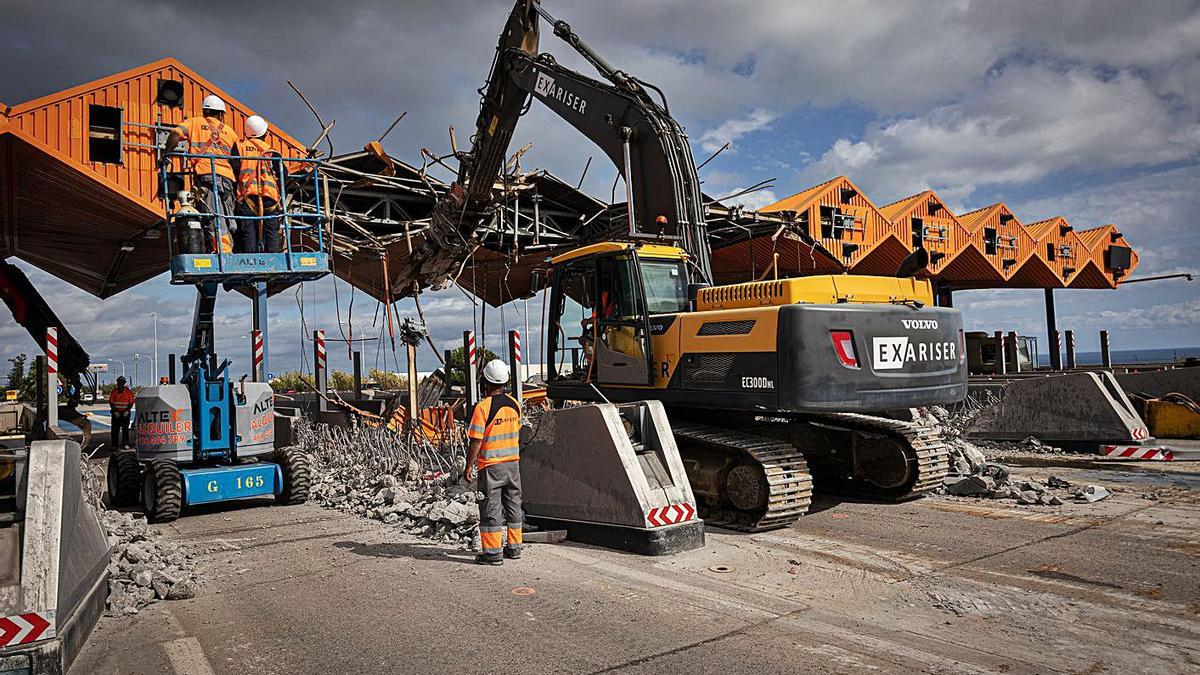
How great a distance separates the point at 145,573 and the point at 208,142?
5.25 meters

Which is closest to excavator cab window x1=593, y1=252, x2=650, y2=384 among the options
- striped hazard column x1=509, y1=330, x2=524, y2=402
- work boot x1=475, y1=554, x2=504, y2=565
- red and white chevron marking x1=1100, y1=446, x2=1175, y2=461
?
work boot x1=475, y1=554, x2=504, y2=565

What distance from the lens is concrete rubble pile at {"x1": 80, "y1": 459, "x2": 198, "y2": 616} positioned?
5520mm

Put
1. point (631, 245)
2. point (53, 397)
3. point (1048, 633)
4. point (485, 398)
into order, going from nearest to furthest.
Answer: point (1048, 633) → point (485, 398) → point (631, 245) → point (53, 397)

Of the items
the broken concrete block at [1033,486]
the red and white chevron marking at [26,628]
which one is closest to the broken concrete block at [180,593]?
the red and white chevron marking at [26,628]

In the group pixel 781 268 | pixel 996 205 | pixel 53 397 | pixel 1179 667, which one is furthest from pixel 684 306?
pixel 996 205

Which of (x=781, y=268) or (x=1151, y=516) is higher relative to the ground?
(x=781, y=268)

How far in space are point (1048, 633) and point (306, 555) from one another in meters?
5.74

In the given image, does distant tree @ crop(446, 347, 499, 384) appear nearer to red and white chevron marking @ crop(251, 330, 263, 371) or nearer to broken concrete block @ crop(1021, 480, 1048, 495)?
red and white chevron marking @ crop(251, 330, 263, 371)

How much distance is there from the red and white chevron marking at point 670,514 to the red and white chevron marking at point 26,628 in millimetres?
3981

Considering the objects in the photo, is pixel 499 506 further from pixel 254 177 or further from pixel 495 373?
pixel 254 177

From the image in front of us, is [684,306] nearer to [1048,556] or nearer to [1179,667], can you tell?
[1048,556]

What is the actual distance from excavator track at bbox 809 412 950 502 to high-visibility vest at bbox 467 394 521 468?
397cm

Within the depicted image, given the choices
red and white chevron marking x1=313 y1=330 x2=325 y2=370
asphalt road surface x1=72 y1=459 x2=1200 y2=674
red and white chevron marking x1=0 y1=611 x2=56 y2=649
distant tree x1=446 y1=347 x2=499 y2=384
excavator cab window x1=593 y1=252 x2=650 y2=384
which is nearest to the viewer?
red and white chevron marking x1=0 y1=611 x2=56 y2=649

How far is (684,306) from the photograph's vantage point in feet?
29.0
